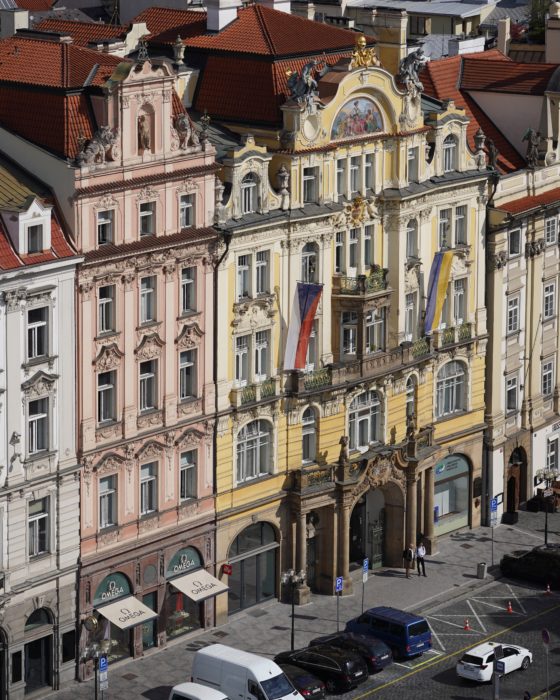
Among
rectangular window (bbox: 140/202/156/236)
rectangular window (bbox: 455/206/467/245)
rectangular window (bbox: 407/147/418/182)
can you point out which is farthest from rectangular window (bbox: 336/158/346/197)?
rectangular window (bbox: 140/202/156/236)

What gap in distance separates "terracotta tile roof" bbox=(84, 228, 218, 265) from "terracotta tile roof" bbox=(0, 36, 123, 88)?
8.07 meters

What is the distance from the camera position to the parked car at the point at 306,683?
105375 mm

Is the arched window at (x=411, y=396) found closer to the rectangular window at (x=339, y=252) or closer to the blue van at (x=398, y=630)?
the rectangular window at (x=339, y=252)

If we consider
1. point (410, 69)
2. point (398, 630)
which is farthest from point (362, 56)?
point (398, 630)

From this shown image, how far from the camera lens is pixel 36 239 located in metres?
102

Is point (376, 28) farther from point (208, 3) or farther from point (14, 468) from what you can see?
point (14, 468)

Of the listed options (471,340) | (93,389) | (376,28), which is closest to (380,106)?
(376,28)

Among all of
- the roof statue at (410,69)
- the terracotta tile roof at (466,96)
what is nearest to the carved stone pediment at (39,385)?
the roof statue at (410,69)

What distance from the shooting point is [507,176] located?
428ft

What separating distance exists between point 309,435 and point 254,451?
4.31 m

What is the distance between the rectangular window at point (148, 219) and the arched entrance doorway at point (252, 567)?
18.8m

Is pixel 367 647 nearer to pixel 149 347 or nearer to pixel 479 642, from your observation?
pixel 479 642

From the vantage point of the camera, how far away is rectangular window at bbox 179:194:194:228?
4316 inches

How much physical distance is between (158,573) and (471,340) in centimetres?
2777
